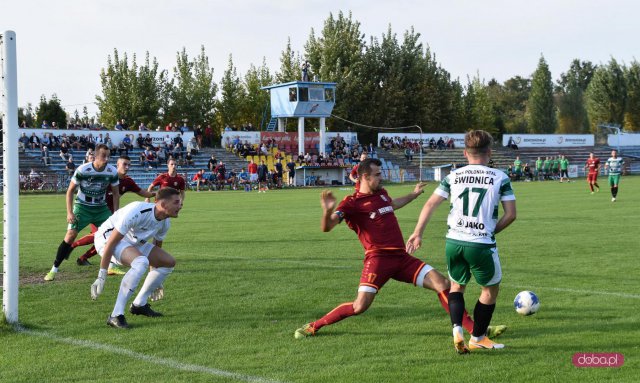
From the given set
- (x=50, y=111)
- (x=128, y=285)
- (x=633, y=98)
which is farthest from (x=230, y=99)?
(x=128, y=285)

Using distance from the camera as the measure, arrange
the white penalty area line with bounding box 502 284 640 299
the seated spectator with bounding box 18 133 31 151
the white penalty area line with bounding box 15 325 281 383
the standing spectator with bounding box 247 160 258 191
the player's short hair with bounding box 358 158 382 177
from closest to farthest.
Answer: the white penalty area line with bounding box 15 325 281 383 < the player's short hair with bounding box 358 158 382 177 < the white penalty area line with bounding box 502 284 640 299 < the standing spectator with bounding box 247 160 258 191 < the seated spectator with bounding box 18 133 31 151

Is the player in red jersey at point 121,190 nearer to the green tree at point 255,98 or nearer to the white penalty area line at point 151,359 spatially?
the white penalty area line at point 151,359

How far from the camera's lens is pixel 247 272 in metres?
10.7

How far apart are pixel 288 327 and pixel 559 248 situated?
768cm

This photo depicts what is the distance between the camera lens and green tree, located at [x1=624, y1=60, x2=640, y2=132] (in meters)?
87.3

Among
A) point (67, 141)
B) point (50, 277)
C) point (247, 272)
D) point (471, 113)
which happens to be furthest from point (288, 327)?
point (471, 113)

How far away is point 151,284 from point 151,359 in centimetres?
188

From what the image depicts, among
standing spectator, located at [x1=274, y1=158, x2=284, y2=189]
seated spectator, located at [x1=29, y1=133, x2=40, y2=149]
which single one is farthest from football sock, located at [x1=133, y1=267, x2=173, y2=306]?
seated spectator, located at [x1=29, y1=133, x2=40, y2=149]

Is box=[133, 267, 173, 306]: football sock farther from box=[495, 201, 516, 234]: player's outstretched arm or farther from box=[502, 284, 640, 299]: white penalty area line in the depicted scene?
box=[502, 284, 640, 299]: white penalty area line

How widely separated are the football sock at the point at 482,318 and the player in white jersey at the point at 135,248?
10.5ft

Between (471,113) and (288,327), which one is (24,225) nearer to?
(288,327)

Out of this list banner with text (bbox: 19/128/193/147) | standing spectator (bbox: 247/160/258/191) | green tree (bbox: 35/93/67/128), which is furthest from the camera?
green tree (bbox: 35/93/67/128)

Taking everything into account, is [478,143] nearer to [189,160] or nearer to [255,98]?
[189,160]
